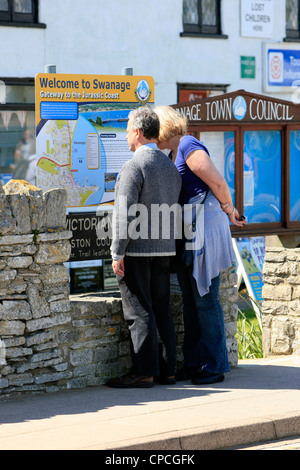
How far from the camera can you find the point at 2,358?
19.9 ft

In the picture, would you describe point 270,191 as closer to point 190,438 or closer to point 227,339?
point 227,339

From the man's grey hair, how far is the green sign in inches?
374

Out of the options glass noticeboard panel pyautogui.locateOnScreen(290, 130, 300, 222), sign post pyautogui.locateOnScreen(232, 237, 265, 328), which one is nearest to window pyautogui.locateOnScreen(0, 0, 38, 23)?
sign post pyautogui.locateOnScreen(232, 237, 265, 328)

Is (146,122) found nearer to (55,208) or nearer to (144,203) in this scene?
(144,203)

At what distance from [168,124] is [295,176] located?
3.56 metres

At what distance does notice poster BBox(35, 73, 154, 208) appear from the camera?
703 cm

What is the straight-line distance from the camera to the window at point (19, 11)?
516 inches

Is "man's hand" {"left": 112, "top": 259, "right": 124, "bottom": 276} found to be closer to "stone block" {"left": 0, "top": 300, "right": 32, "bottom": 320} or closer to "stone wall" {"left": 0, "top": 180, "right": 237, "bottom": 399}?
"stone wall" {"left": 0, "top": 180, "right": 237, "bottom": 399}

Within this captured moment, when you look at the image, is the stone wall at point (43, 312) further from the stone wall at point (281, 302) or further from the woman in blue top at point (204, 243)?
the stone wall at point (281, 302)

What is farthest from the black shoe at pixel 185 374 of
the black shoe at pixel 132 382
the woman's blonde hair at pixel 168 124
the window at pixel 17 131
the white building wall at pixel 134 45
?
the white building wall at pixel 134 45

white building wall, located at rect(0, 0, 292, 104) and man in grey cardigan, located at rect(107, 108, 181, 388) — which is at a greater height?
white building wall, located at rect(0, 0, 292, 104)

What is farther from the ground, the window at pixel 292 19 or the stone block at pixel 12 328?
the window at pixel 292 19

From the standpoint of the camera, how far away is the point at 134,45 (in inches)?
559

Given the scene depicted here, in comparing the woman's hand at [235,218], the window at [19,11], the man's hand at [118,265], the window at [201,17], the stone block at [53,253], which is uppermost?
the window at [201,17]
